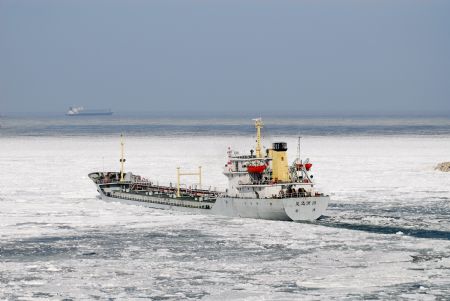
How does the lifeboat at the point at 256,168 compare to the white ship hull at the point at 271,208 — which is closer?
the white ship hull at the point at 271,208

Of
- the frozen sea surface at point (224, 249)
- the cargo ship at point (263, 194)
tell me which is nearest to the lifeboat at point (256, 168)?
the cargo ship at point (263, 194)

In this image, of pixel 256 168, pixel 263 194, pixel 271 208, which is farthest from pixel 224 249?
pixel 256 168

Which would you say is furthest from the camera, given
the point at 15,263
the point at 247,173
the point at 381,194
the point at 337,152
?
the point at 337,152

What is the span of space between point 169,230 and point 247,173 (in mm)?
9468

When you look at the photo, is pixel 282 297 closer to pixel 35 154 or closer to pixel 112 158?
pixel 112 158

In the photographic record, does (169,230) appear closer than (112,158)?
A: Yes

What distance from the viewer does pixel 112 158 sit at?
116 metres

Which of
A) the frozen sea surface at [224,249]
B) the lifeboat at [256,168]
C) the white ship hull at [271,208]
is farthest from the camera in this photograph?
the lifeboat at [256,168]

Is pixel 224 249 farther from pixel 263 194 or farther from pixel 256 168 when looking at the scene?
pixel 256 168

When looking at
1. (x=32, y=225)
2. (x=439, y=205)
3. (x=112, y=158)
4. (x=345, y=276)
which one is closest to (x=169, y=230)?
(x=32, y=225)

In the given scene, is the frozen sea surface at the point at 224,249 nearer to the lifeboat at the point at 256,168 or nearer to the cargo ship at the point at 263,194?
the cargo ship at the point at 263,194

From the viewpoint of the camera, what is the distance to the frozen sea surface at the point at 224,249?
34188 millimetres

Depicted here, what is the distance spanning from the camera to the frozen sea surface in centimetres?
3419

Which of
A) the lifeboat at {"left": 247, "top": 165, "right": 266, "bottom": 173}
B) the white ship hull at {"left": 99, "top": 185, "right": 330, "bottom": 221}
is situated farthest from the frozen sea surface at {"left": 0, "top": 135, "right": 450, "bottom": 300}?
the lifeboat at {"left": 247, "top": 165, "right": 266, "bottom": 173}
